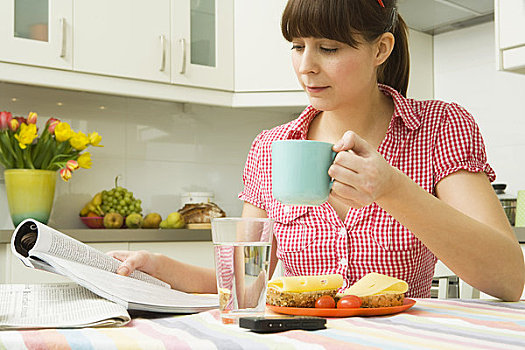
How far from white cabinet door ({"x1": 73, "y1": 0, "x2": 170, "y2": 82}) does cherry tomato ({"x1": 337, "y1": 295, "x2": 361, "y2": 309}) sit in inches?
73.6

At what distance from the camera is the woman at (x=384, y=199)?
1.02 m

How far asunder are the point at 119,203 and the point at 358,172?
1908mm

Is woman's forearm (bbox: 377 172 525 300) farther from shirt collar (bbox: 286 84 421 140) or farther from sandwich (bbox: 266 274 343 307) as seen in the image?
shirt collar (bbox: 286 84 421 140)

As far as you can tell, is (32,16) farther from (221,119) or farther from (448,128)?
(448,128)

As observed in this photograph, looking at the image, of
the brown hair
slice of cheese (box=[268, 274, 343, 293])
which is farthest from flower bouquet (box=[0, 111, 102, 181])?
slice of cheese (box=[268, 274, 343, 293])

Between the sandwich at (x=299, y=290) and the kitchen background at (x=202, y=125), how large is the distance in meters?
1.98

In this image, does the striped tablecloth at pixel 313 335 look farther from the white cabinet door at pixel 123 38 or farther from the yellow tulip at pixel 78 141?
the white cabinet door at pixel 123 38

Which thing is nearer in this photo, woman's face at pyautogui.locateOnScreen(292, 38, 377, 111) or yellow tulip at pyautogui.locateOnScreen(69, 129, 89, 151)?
woman's face at pyautogui.locateOnScreen(292, 38, 377, 111)

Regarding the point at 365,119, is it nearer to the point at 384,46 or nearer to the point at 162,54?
the point at 384,46

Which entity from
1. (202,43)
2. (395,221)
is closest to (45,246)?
(395,221)

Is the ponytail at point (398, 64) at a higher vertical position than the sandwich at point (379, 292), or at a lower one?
higher

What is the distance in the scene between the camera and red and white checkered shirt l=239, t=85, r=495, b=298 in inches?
49.1

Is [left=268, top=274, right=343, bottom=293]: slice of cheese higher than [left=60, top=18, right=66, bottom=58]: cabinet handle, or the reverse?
[left=60, top=18, right=66, bottom=58]: cabinet handle

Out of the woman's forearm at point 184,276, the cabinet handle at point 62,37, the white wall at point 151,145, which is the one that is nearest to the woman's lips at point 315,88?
the woman's forearm at point 184,276
